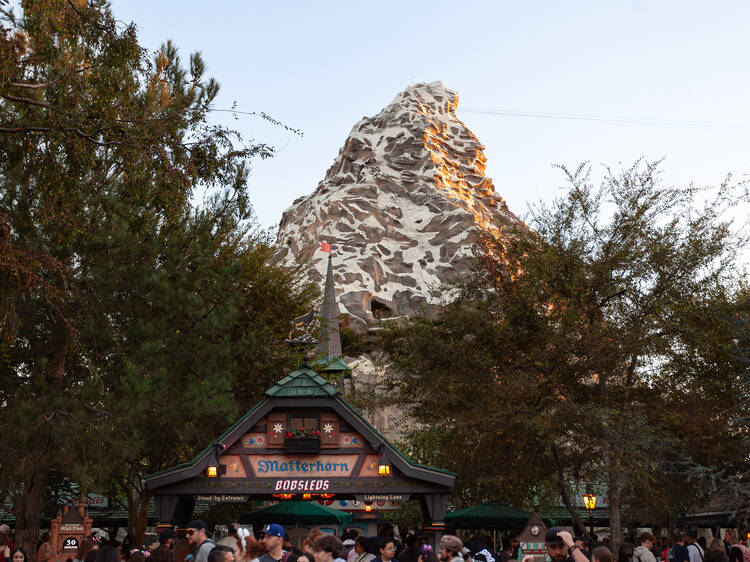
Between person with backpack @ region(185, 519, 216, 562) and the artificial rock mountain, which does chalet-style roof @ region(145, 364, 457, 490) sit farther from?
the artificial rock mountain

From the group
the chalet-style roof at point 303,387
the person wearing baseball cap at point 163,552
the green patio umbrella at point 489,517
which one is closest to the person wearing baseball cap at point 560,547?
the person wearing baseball cap at point 163,552

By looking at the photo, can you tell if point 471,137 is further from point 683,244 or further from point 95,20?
point 95,20

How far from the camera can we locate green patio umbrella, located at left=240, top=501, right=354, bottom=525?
1777 cm

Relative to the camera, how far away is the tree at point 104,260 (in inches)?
403

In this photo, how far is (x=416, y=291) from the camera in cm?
7531

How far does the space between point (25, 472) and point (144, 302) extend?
429cm

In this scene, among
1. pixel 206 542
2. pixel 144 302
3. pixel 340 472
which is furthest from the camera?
pixel 144 302

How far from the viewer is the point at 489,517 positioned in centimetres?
1859

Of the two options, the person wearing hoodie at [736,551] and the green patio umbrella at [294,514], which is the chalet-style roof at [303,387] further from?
the person wearing hoodie at [736,551]

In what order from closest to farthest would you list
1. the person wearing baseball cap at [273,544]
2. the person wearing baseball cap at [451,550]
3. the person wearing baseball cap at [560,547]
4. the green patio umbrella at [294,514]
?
the person wearing baseball cap at [560,547], the person wearing baseball cap at [273,544], the person wearing baseball cap at [451,550], the green patio umbrella at [294,514]

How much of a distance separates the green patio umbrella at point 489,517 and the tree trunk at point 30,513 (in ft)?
30.9

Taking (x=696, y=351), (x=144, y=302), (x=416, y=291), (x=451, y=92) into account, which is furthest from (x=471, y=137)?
(x=144, y=302)

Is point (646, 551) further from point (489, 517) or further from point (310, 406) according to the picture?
point (489, 517)

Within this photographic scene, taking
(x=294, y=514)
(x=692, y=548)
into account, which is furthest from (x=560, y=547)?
(x=294, y=514)
